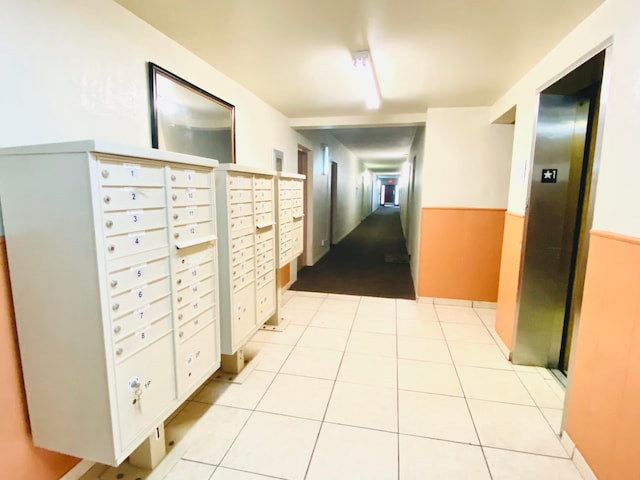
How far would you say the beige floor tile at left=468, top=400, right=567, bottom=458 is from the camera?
166cm

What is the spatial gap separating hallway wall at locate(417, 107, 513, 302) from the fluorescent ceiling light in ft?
3.37

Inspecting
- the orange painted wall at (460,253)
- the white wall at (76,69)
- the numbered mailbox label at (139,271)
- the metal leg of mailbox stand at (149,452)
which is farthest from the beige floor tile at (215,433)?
the orange painted wall at (460,253)

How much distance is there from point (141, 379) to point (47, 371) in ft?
1.05

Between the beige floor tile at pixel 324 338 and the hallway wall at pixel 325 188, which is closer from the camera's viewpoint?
the beige floor tile at pixel 324 338

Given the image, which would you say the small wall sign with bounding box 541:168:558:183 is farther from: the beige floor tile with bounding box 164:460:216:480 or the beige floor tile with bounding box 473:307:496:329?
the beige floor tile with bounding box 164:460:216:480

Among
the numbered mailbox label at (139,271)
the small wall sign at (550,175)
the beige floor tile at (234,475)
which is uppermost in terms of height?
the small wall sign at (550,175)

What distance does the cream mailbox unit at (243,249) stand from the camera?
188cm

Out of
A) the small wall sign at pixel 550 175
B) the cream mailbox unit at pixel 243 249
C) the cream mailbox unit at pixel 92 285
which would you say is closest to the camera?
the cream mailbox unit at pixel 92 285

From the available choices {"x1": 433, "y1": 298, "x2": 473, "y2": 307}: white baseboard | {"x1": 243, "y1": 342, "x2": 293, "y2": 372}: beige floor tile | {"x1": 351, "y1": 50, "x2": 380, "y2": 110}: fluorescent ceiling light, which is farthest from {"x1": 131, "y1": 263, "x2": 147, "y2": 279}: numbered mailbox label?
{"x1": 433, "y1": 298, "x2": 473, "y2": 307}: white baseboard

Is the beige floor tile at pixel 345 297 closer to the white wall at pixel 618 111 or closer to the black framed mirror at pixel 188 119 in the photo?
the black framed mirror at pixel 188 119

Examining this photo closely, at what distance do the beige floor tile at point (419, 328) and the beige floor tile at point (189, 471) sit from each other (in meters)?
1.93

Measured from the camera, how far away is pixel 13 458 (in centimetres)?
122

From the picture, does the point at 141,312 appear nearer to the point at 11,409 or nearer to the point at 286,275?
the point at 11,409

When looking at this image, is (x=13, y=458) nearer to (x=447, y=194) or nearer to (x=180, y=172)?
(x=180, y=172)
